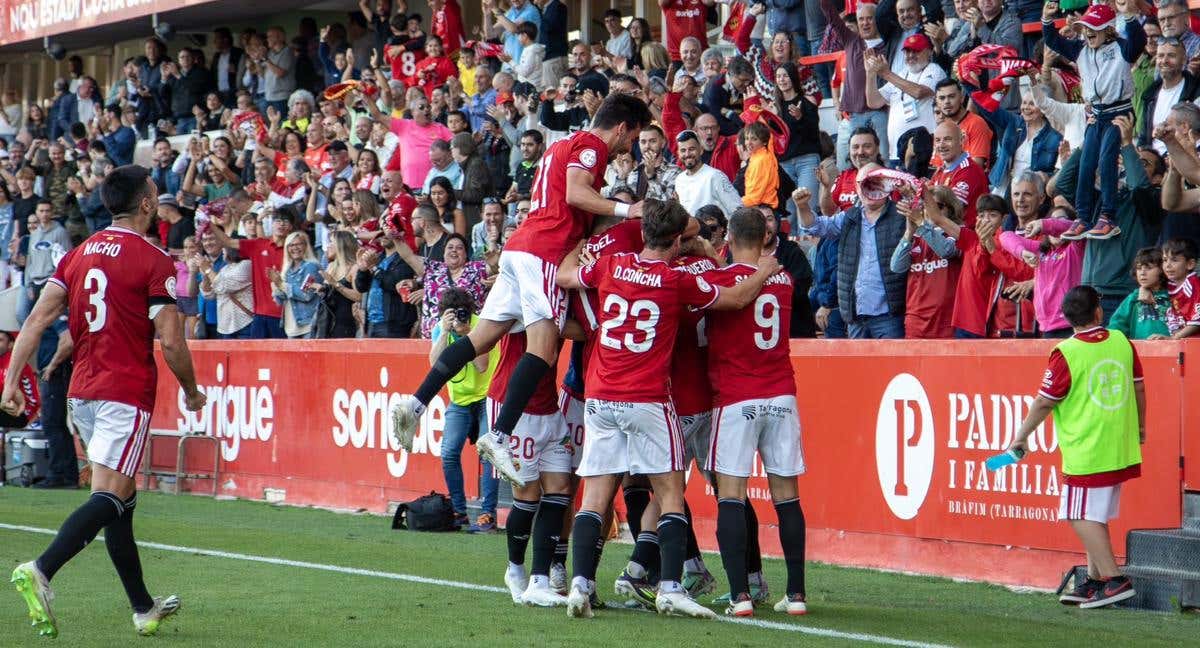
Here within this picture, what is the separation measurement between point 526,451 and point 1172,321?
4.43 m

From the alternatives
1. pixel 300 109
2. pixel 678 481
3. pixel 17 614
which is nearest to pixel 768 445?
pixel 678 481

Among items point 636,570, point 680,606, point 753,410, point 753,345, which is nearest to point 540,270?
point 753,345

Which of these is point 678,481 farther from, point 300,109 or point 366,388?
point 300,109

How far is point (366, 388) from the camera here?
15797 mm

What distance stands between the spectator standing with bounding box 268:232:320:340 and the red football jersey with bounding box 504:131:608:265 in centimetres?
925

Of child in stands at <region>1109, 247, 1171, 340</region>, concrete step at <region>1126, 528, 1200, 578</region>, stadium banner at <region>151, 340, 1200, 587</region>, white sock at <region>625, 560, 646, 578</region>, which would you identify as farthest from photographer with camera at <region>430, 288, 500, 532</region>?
concrete step at <region>1126, 528, 1200, 578</region>

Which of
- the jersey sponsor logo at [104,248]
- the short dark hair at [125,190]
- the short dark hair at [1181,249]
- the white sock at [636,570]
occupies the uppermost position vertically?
the short dark hair at [125,190]

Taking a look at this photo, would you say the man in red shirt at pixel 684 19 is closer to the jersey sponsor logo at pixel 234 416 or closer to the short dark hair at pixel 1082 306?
the jersey sponsor logo at pixel 234 416

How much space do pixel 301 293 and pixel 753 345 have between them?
1044cm

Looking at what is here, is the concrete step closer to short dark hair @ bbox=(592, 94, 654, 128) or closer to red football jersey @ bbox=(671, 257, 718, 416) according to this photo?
red football jersey @ bbox=(671, 257, 718, 416)

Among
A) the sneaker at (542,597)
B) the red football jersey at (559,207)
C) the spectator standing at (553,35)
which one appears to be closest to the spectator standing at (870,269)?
the red football jersey at (559,207)

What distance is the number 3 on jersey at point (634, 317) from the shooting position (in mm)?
8164

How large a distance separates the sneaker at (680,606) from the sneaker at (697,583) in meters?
1.12

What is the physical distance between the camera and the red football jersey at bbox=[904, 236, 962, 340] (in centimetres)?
1202
